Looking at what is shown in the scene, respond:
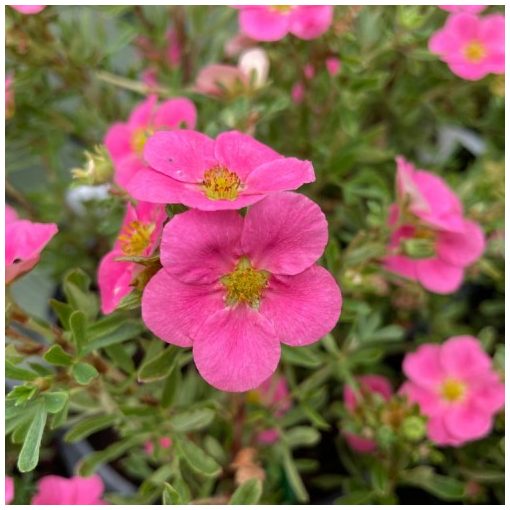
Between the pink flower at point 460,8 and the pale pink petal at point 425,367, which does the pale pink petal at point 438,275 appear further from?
the pink flower at point 460,8

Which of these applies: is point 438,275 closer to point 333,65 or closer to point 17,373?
point 333,65

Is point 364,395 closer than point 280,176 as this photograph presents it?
No

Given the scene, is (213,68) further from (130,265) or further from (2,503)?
(2,503)

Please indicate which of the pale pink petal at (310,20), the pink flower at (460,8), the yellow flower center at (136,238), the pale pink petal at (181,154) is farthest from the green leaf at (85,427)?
the pink flower at (460,8)

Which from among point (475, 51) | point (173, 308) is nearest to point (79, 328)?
point (173, 308)

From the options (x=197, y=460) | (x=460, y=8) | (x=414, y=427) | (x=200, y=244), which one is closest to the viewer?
(x=200, y=244)

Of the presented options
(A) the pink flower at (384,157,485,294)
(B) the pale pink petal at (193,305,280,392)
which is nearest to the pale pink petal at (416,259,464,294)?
(A) the pink flower at (384,157,485,294)
